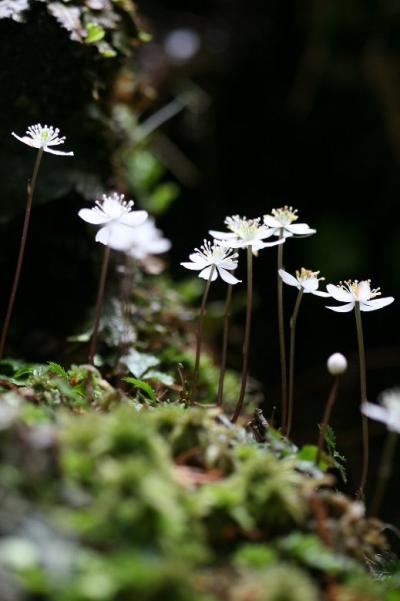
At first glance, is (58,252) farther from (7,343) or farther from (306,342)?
(306,342)

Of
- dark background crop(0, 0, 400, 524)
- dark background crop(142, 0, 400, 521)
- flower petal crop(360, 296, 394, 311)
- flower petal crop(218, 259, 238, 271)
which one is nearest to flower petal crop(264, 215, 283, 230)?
flower petal crop(218, 259, 238, 271)

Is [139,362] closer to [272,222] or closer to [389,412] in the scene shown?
[272,222]

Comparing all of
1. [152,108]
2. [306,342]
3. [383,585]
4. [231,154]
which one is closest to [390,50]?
[231,154]

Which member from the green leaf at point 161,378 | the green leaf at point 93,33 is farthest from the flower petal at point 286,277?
the green leaf at point 93,33

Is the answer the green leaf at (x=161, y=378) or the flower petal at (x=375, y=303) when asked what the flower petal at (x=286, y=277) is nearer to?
the flower petal at (x=375, y=303)

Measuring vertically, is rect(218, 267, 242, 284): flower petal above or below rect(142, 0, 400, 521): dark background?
below

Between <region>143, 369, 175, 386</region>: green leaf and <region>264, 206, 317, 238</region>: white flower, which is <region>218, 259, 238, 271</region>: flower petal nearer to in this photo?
<region>264, 206, 317, 238</region>: white flower

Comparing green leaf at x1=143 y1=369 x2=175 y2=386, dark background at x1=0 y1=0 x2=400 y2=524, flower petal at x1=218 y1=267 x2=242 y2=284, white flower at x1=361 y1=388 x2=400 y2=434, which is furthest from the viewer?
dark background at x1=0 y1=0 x2=400 y2=524

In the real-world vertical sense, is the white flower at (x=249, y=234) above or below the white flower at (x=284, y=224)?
below
